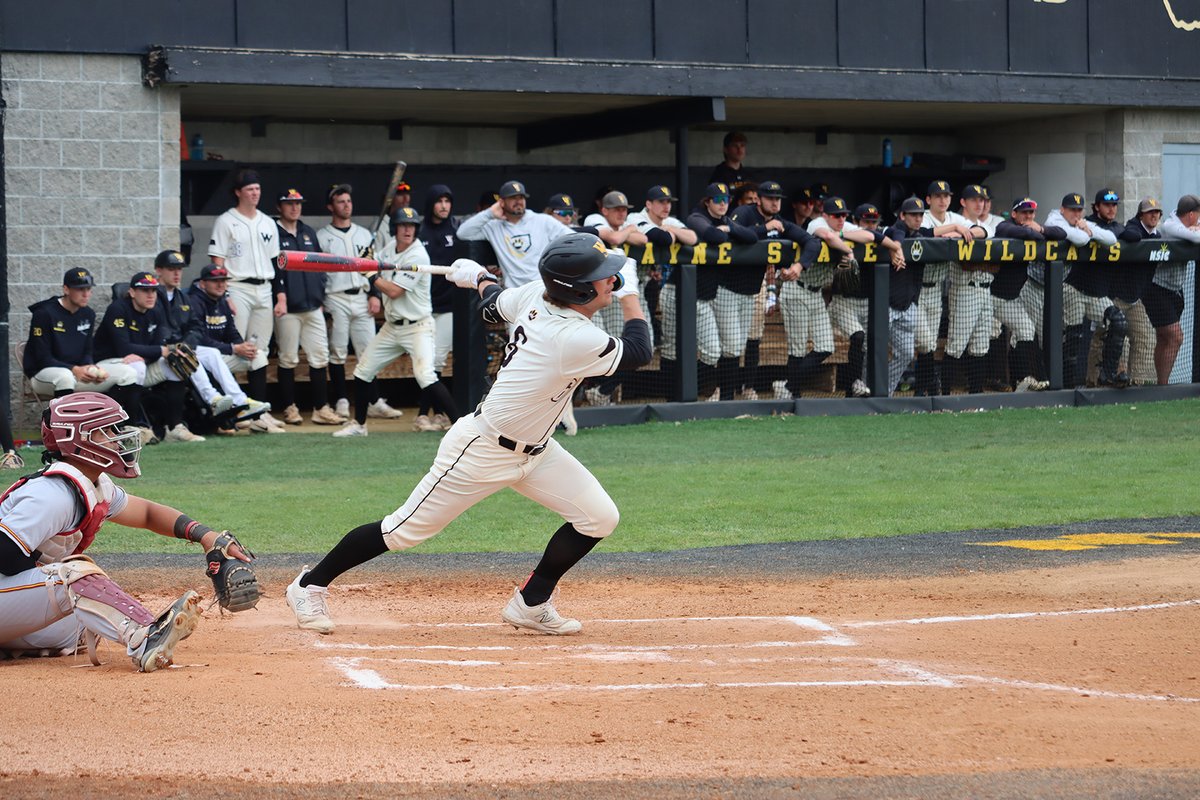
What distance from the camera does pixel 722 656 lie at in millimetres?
5699

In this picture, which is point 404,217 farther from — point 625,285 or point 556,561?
point 556,561

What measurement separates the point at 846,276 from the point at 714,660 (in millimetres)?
8752

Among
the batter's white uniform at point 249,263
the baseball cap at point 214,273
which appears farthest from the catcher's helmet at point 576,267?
the batter's white uniform at point 249,263

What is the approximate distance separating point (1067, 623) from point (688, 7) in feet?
35.0

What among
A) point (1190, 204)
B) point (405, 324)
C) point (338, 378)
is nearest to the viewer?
point (405, 324)

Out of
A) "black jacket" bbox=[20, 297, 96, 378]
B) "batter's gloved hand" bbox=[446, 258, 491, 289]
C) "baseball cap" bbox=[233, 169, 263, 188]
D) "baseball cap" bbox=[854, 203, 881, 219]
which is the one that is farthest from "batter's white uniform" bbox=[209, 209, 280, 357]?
"batter's gloved hand" bbox=[446, 258, 491, 289]

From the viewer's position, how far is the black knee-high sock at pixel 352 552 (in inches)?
235

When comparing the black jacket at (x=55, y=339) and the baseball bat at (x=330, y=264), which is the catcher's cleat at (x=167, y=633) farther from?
the black jacket at (x=55, y=339)

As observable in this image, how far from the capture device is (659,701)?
4918mm

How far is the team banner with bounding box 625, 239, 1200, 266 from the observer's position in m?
13.3

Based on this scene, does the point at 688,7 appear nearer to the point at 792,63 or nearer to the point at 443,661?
the point at 792,63

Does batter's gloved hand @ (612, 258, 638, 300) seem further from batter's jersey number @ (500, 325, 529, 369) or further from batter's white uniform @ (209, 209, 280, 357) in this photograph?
batter's white uniform @ (209, 209, 280, 357)

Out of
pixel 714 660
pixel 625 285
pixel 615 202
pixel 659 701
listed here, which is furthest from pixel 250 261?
pixel 659 701

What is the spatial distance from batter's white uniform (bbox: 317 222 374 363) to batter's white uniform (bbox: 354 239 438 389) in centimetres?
100
